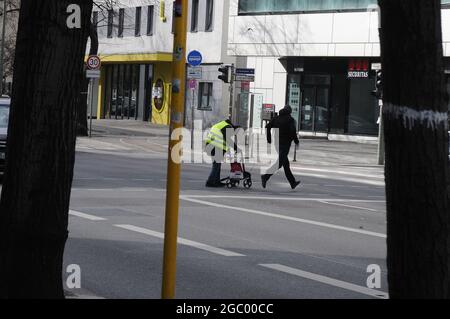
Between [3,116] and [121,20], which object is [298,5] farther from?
[3,116]

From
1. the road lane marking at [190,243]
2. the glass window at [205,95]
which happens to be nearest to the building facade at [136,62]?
the glass window at [205,95]

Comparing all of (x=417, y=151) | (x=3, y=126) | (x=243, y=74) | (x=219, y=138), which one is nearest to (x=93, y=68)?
(x=243, y=74)

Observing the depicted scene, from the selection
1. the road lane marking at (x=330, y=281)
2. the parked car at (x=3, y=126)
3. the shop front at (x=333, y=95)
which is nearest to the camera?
the road lane marking at (x=330, y=281)

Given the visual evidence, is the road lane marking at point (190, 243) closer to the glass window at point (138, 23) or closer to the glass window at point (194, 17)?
the glass window at point (194, 17)

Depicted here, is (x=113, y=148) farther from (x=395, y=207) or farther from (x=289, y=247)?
(x=395, y=207)

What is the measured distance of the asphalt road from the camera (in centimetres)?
940

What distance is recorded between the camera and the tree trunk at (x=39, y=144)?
6.03 m

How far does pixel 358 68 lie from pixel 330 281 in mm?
34739

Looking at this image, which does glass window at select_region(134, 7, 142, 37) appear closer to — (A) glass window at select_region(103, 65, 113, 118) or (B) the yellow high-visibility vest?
(A) glass window at select_region(103, 65, 113, 118)

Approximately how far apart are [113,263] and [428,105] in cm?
648

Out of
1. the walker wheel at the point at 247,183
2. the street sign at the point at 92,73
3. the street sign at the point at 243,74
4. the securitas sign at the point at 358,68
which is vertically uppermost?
the securitas sign at the point at 358,68

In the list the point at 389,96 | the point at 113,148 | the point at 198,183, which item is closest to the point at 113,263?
the point at 389,96

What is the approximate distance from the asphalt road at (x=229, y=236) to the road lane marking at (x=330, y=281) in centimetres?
1

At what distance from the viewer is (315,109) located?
153ft
